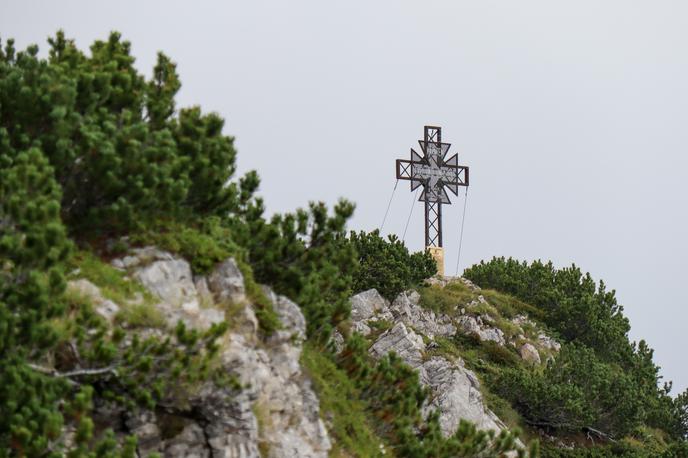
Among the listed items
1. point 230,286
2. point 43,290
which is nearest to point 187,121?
point 230,286

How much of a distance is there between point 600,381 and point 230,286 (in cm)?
2569

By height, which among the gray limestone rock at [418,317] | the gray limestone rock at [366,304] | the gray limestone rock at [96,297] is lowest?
the gray limestone rock at [96,297]

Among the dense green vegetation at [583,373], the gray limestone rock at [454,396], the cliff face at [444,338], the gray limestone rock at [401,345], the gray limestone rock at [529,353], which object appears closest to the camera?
the gray limestone rock at [454,396]

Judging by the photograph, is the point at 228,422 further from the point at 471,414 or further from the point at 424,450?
the point at 471,414

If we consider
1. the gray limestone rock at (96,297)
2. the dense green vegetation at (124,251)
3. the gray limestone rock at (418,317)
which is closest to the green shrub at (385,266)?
the gray limestone rock at (418,317)

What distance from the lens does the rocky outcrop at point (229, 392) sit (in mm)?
15594

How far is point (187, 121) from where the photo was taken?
1922 cm

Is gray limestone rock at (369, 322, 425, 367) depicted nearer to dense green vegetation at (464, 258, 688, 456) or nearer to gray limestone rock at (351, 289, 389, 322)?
gray limestone rock at (351, 289, 389, 322)

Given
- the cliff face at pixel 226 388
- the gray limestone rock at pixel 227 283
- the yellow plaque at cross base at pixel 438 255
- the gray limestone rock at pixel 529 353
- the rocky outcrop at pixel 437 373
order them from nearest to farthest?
the cliff face at pixel 226 388
the gray limestone rock at pixel 227 283
the rocky outcrop at pixel 437 373
the gray limestone rock at pixel 529 353
the yellow plaque at cross base at pixel 438 255

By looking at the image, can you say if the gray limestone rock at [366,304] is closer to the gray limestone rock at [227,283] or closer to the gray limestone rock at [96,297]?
the gray limestone rock at [227,283]

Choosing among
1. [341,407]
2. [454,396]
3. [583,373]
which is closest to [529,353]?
[583,373]

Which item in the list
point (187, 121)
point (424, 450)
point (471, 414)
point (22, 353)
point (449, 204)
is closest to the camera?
point (22, 353)

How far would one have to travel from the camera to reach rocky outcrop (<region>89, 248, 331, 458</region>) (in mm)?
15594

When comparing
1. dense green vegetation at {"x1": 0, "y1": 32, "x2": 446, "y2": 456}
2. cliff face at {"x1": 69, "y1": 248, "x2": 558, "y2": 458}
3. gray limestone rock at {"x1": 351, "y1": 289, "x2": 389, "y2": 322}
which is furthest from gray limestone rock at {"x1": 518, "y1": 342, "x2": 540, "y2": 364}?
cliff face at {"x1": 69, "y1": 248, "x2": 558, "y2": 458}
